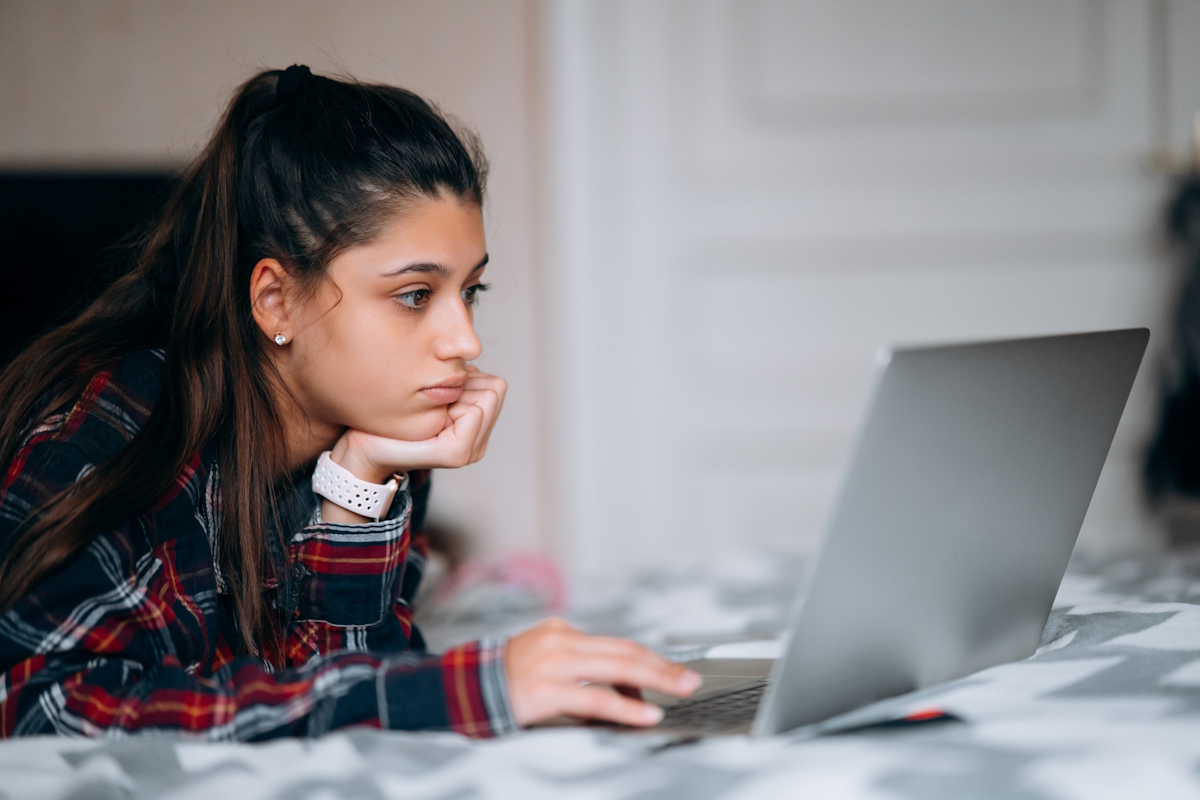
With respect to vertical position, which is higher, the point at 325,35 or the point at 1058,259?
the point at 325,35

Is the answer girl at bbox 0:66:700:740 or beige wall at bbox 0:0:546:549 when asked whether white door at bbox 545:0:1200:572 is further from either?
girl at bbox 0:66:700:740

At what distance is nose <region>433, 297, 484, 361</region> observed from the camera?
35.5 inches

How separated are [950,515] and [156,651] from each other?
549 mm

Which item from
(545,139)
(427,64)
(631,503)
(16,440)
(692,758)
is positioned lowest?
(631,503)

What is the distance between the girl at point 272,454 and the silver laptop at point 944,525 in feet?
0.37

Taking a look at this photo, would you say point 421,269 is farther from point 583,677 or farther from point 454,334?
point 583,677

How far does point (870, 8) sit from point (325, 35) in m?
1.23

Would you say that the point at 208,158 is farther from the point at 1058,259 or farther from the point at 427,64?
the point at 1058,259

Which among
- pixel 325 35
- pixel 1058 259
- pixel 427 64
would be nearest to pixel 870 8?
pixel 1058 259

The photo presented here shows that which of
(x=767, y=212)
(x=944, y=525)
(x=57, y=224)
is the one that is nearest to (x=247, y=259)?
(x=944, y=525)

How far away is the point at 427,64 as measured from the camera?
7.80 ft

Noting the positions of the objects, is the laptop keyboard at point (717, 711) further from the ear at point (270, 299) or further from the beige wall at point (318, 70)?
the beige wall at point (318, 70)

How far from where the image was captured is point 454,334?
905 millimetres

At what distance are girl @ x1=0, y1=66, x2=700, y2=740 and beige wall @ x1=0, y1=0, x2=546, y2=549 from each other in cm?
131
